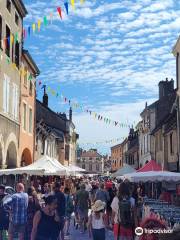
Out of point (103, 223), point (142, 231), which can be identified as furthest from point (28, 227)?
point (142, 231)

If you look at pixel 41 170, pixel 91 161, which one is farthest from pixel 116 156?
pixel 41 170

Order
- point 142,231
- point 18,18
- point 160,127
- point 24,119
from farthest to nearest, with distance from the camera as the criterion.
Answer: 1. point 160,127
2. point 24,119
3. point 18,18
4. point 142,231

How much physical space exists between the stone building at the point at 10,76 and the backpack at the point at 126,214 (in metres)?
13.6

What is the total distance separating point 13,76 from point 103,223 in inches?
674

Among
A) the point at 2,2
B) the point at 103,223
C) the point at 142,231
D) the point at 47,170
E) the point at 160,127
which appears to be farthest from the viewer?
the point at 160,127

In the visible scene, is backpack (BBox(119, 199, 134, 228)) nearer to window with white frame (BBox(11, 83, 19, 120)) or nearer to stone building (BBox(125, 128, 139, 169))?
window with white frame (BBox(11, 83, 19, 120))

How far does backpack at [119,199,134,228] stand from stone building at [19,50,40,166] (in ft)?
59.8

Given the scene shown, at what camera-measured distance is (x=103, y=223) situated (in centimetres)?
1004

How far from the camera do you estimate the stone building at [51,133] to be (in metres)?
37.6

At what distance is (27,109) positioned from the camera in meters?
30.2

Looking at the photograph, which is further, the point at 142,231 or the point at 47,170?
the point at 47,170

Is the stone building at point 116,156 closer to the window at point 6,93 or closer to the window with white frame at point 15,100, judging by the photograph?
the window with white frame at point 15,100

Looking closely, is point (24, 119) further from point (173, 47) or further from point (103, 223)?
point (103, 223)

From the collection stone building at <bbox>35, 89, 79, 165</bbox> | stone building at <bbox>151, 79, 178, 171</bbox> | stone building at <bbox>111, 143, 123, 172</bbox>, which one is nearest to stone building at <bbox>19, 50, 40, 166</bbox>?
stone building at <bbox>35, 89, 79, 165</bbox>
